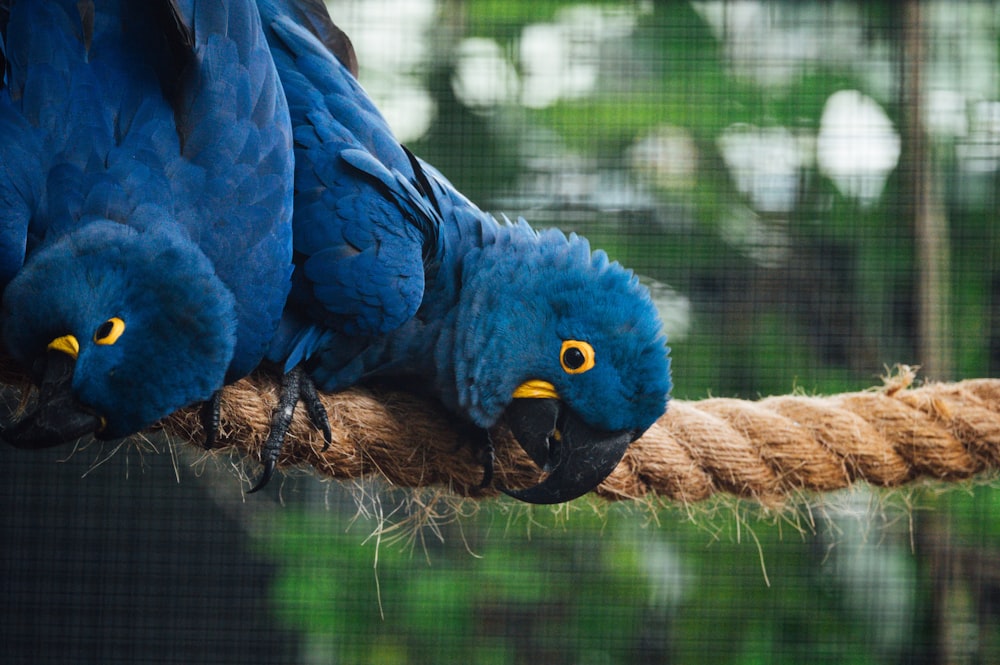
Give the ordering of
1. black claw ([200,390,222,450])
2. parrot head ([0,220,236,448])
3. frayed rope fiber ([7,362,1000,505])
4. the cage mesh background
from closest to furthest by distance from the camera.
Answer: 1. parrot head ([0,220,236,448])
2. black claw ([200,390,222,450])
3. frayed rope fiber ([7,362,1000,505])
4. the cage mesh background

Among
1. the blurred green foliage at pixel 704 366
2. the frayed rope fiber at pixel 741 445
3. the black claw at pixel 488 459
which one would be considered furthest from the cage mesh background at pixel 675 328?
the black claw at pixel 488 459

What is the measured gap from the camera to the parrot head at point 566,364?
3.36ft

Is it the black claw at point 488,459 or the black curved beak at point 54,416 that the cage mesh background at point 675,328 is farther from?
the black curved beak at point 54,416

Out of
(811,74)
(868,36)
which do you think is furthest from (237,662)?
(868,36)

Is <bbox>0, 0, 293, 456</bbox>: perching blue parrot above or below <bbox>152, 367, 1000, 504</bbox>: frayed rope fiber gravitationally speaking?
above

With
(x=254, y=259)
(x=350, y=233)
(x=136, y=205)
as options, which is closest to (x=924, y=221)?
(x=350, y=233)

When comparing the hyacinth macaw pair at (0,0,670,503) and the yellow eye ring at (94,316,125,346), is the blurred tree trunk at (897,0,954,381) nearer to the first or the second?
the hyacinth macaw pair at (0,0,670,503)

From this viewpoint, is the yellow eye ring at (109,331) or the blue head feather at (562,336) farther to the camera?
the blue head feather at (562,336)

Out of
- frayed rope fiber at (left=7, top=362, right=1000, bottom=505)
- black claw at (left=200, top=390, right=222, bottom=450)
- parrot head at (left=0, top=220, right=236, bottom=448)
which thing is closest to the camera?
parrot head at (left=0, top=220, right=236, bottom=448)

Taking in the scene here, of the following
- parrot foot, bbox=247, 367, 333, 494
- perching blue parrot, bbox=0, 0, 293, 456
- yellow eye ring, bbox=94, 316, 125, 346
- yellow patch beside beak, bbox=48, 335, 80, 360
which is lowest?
parrot foot, bbox=247, 367, 333, 494

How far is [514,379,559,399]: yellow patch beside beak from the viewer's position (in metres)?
1.05

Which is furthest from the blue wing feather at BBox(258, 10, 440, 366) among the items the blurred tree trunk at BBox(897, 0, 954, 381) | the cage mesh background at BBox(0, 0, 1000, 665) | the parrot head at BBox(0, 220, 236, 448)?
the blurred tree trunk at BBox(897, 0, 954, 381)

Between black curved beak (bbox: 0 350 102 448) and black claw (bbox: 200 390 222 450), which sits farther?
black claw (bbox: 200 390 222 450)

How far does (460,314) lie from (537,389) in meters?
0.14
